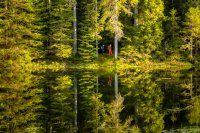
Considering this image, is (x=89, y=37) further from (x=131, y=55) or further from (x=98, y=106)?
(x=98, y=106)

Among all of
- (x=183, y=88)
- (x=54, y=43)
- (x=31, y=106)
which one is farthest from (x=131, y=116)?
(x=54, y=43)

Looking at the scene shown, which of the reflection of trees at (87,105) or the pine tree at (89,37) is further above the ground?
the pine tree at (89,37)

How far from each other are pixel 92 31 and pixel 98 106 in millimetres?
26951

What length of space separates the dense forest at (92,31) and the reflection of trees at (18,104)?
12074 millimetres

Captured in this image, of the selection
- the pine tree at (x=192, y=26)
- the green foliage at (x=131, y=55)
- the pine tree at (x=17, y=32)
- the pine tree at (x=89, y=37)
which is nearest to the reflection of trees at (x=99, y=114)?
the pine tree at (x=17, y=32)

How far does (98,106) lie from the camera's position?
61.5 ft

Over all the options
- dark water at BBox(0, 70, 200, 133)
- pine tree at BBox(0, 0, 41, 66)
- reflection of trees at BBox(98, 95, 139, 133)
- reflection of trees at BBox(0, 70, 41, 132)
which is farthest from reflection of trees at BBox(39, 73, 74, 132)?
pine tree at BBox(0, 0, 41, 66)

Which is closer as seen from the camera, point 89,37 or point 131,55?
point 131,55

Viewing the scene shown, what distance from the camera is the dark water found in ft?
48.5

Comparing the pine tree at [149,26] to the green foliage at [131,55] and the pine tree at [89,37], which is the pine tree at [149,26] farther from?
the pine tree at [89,37]

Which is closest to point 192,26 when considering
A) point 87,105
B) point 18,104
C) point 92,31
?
point 92,31

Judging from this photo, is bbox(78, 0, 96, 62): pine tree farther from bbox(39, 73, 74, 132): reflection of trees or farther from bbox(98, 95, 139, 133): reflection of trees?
bbox(98, 95, 139, 133): reflection of trees

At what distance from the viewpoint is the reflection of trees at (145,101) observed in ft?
51.2

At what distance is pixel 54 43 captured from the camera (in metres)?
44.7
